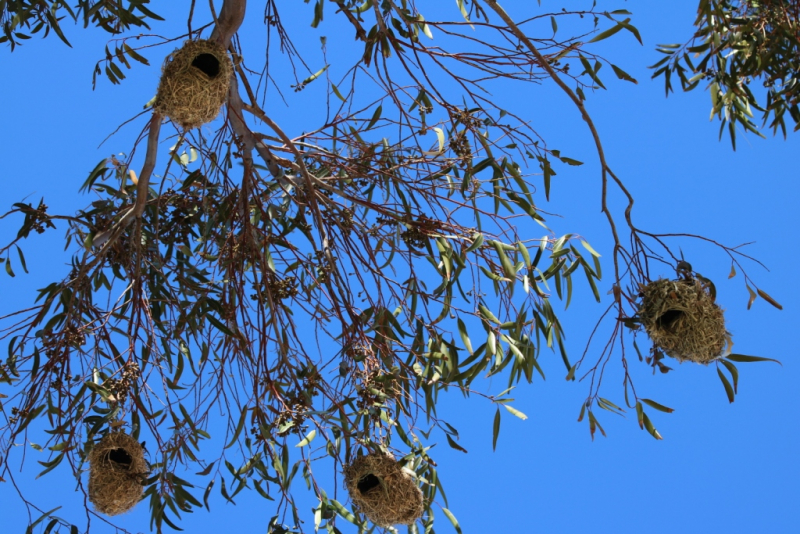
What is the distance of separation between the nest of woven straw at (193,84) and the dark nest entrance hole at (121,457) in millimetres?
876

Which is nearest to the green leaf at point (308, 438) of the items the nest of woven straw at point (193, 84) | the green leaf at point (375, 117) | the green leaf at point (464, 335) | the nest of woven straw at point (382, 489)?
the nest of woven straw at point (382, 489)

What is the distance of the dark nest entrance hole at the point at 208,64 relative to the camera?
2.31 m

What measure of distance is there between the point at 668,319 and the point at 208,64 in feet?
4.27

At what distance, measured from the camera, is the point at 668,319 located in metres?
2.37

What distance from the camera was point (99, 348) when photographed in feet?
9.17

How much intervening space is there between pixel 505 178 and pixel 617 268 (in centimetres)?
38

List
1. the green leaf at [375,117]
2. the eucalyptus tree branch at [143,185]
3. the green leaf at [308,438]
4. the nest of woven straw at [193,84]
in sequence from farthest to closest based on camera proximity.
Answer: the green leaf at [375,117], the eucalyptus tree branch at [143,185], the green leaf at [308,438], the nest of woven straw at [193,84]

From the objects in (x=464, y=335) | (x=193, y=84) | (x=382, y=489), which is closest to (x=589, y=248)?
(x=464, y=335)

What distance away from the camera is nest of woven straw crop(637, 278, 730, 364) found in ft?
7.56

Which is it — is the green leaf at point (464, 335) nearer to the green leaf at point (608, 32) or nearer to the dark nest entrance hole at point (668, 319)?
the dark nest entrance hole at point (668, 319)

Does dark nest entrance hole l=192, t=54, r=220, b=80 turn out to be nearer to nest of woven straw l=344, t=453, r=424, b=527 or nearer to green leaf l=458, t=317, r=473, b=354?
green leaf l=458, t=317, r=473, b=354

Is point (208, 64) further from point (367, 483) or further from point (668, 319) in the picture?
point (668, 319)

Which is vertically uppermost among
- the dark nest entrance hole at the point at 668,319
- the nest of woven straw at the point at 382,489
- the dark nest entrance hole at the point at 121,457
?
the dark nest entrance hole at the point at 121,457

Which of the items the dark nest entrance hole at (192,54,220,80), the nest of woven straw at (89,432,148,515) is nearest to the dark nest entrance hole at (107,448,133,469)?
the nest of woven straw at (89,432,148,515)
